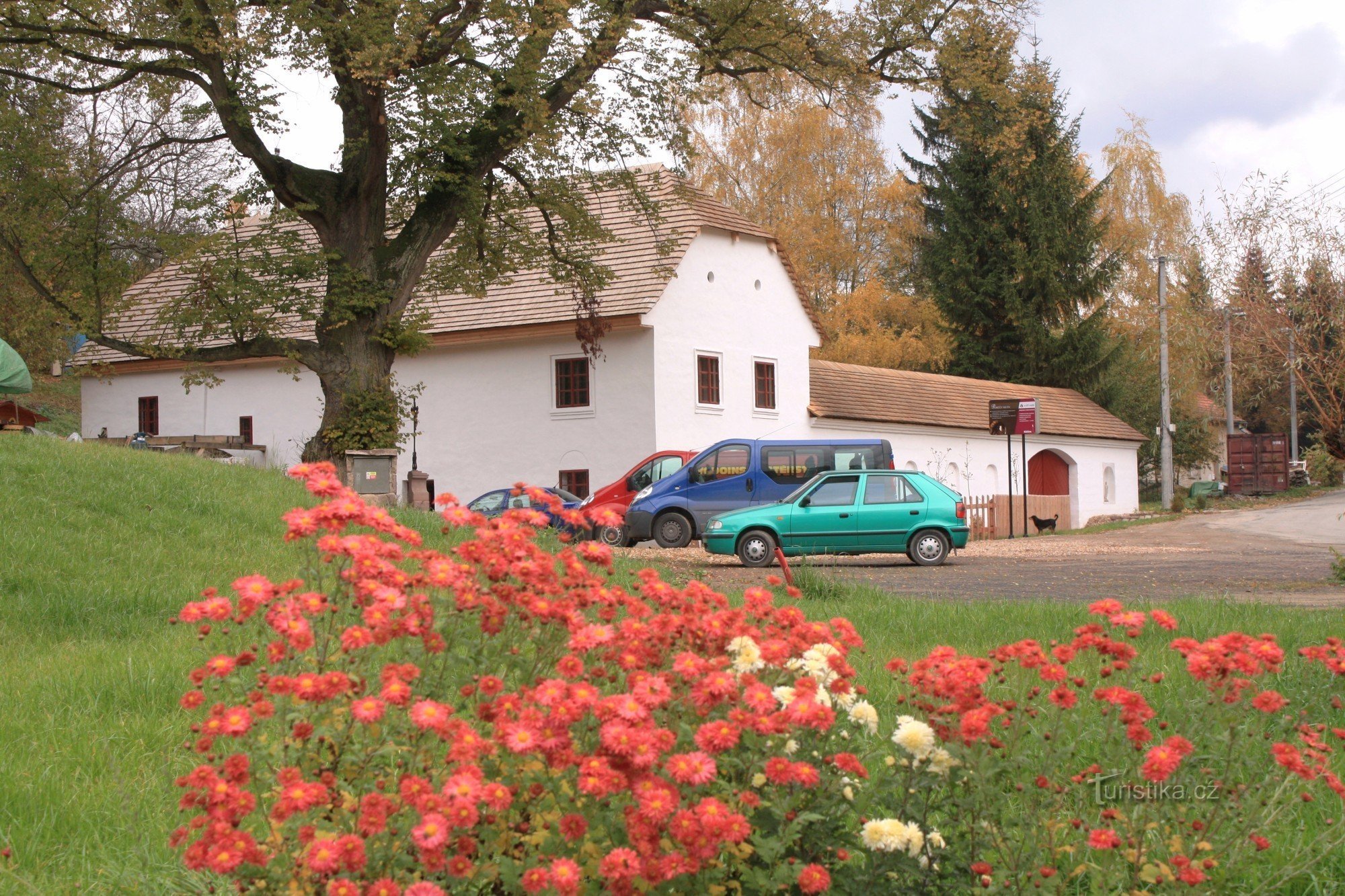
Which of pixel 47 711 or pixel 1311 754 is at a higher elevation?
pixel 1311 754

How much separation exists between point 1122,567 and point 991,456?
71.5 feet

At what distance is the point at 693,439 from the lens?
Result: 29797 millimetres

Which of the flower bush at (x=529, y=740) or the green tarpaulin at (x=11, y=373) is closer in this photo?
the flower bush at (x=529, y=740)

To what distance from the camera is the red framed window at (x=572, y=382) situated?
2980cm

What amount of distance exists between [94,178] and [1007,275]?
35603 millimetres

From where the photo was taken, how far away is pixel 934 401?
37.2 metres

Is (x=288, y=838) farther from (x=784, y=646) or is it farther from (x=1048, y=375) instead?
(x=1048, y=375)

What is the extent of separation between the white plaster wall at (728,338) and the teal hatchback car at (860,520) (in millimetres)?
9548

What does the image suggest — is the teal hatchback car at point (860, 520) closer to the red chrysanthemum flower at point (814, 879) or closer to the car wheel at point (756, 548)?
the car wheel at point (756, 548)

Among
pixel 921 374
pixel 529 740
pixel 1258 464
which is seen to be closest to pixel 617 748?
pixel 529 740

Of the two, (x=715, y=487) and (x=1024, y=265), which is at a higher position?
(x=1024, y=265)

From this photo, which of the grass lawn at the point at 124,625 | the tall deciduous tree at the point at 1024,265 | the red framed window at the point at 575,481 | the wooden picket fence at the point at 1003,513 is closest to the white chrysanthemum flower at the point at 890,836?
the grass lawn at the point at 124,625

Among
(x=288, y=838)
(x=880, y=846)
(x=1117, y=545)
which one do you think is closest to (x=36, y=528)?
(x=288, y=838)

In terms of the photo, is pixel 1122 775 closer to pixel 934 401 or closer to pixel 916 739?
pixel 916 739
